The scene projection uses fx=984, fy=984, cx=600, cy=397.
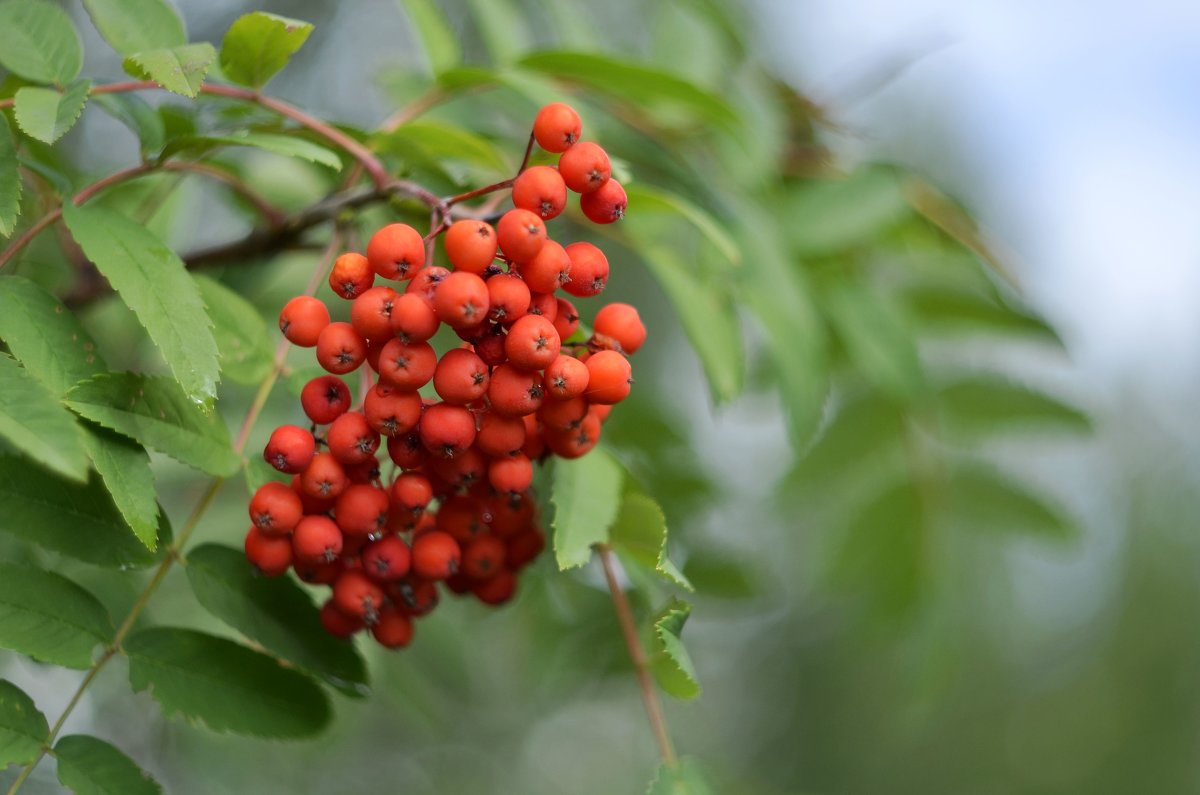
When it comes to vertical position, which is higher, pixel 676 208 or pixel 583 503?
pixel 676 208

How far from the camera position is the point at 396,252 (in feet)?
3.08

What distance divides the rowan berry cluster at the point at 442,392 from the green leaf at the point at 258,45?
1.03 feet

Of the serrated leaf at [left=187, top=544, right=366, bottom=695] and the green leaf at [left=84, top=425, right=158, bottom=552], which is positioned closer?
the green leaf at [left=84, top=425, right=158, bottom=552]

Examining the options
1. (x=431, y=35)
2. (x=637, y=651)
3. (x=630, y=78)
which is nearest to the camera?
(x=637, y=651)

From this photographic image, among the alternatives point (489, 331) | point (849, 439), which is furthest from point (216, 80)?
point (849, 439)

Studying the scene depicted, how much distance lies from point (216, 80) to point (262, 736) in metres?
0.80

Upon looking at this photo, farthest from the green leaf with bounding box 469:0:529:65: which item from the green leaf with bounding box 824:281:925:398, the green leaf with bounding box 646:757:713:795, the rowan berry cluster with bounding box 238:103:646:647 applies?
the green leaf with bounding box 646:757:713:795

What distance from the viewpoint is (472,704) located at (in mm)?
2365

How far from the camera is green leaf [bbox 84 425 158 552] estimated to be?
0.89 metres

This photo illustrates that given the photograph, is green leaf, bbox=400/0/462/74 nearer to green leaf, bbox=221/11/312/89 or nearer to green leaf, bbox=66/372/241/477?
green leaf, bbox=221/11/312/89

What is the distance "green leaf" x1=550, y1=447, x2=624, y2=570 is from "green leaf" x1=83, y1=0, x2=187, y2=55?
2.25ft

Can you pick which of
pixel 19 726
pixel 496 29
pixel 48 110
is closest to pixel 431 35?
pixel 496 29

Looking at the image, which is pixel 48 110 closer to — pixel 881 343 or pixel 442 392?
pixel 442 392

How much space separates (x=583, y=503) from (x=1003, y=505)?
1.31 metres
